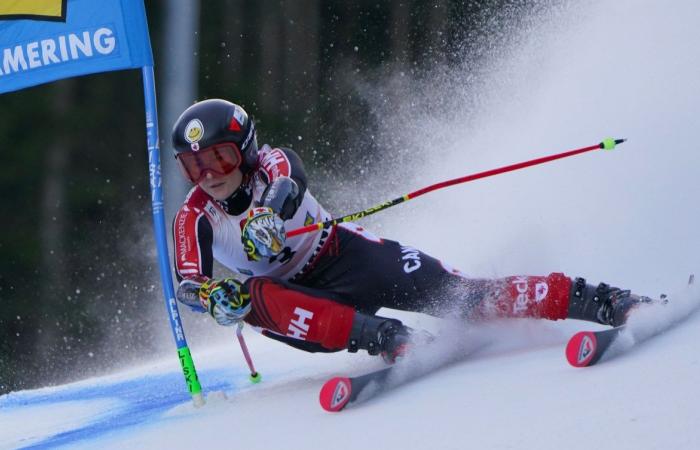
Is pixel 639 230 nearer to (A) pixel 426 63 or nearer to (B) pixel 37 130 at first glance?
(A) pixel 426 63

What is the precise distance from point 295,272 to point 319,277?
103 mm

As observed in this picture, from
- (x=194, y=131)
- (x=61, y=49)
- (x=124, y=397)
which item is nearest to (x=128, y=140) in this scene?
(x=124, y=397)

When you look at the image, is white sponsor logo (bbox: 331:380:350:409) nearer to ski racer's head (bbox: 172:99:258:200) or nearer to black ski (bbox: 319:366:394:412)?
black ski (bbox: 319:366:394:412)

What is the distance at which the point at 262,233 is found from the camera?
3.60 m

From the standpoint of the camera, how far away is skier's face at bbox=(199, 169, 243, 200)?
391 cm

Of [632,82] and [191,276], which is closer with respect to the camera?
[191,276]

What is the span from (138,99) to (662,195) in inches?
472

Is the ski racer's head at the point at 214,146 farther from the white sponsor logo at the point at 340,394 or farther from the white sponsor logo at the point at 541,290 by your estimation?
the white sponsor logo at the point at 541,290

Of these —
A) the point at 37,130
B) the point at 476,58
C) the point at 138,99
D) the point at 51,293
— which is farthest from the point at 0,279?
the point at 476,58

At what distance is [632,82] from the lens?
6.49m

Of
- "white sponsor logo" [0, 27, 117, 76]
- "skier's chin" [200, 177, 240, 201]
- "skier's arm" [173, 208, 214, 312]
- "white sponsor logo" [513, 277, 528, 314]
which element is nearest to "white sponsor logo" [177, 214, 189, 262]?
"skier's arm" [173, 208, 214, 312]

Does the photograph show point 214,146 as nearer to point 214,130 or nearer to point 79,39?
point 214,130

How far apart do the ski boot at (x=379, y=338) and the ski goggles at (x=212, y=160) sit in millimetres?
756

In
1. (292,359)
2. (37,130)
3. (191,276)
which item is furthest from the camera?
(37,130)
